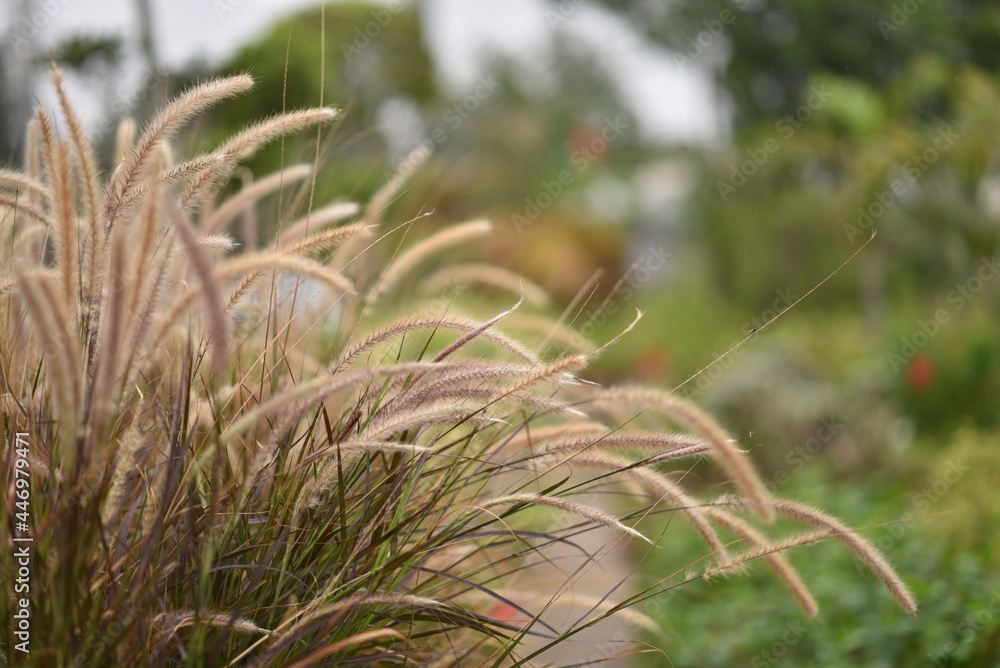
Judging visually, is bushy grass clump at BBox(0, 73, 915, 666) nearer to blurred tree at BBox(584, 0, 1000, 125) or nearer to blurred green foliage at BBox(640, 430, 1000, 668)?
blurred green foliage at BBox(640, 430, 1000, 668)

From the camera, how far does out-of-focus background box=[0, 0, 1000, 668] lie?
343cm

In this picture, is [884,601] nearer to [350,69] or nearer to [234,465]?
[234,465]

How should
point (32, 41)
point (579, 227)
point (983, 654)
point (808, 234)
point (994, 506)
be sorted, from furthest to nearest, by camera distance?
point (579, 227) < point (808, 234) < point (32, 41) < point (994, 506) < point (983, 654)

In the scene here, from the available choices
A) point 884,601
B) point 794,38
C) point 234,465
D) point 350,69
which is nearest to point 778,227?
point 794,38

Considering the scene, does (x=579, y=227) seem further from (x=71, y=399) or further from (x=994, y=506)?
(x=71, y=399)

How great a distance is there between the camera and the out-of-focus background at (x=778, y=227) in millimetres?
3434

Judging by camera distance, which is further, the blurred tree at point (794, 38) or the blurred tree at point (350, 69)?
the blurred tree at point (794, 38)

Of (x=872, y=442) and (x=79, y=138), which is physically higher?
(x=79, y=138)

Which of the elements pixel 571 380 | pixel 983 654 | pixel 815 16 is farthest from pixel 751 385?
pixel 815 16

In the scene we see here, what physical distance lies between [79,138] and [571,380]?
2.78 feet

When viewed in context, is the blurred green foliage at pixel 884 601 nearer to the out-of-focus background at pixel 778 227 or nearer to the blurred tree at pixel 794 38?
the out-of-focus background at pixel 778 227

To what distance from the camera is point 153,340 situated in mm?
1092

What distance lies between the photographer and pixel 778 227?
13.4 metres

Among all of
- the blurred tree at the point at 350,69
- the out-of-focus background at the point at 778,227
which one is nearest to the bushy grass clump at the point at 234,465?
the out-of-focus background at the point at 778,227
